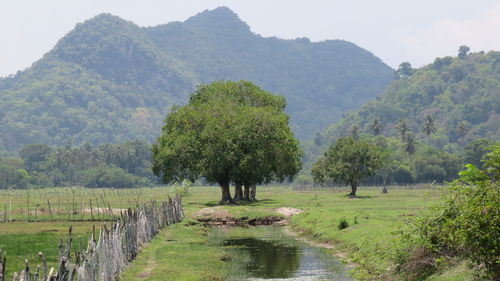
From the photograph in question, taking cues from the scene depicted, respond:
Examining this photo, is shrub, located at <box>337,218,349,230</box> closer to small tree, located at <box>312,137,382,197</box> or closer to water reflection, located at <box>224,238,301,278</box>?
water reflection, located at <box>224,238,301,278</box>

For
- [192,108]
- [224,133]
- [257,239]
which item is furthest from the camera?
[192,108]

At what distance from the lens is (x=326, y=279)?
3128 centimetres

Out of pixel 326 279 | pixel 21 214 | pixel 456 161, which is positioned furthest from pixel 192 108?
pixel 456 161

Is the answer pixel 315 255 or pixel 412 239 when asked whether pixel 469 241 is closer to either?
pixel 412 239

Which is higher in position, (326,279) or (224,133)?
(224,133)

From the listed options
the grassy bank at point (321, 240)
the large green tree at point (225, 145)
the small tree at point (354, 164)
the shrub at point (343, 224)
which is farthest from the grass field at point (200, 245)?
the small tree at point (354, 164)

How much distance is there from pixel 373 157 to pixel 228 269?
77146 mm

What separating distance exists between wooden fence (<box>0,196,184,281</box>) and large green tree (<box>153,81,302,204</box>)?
1049 inches

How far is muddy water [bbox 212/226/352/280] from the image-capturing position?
32938 millimetres

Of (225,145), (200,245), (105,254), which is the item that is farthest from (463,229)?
(225,145)

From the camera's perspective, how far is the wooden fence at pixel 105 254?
2173 centimetres

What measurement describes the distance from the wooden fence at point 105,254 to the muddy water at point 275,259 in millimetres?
5579

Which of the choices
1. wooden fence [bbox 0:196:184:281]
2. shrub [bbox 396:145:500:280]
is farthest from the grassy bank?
shrub [bbox 396:145:500:280]

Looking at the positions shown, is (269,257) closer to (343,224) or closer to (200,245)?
(200,245)
